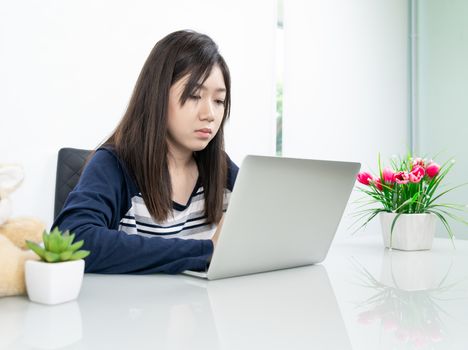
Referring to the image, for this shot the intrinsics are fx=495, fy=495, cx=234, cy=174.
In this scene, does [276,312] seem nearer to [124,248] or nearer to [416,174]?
[124,248]

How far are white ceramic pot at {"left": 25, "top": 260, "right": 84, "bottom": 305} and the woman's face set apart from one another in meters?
0.59

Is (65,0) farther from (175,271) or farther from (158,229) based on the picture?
(175,271)

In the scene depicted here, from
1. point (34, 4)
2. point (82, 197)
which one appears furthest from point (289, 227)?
point (34, 4)

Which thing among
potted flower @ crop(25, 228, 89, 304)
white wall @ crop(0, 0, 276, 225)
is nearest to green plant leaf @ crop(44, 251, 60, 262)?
potted flower @ crop(25, 228, 89, 304)

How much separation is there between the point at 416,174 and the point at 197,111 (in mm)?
571

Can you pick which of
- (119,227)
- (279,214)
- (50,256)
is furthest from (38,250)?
(119,227)

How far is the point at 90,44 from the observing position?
1913 millimetres

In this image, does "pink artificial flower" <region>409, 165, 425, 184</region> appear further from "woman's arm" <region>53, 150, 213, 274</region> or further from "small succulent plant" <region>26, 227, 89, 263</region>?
"small succulent plant" <region>26, 227, 89, 263</region>

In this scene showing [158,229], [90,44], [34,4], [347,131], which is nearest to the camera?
[158,229]

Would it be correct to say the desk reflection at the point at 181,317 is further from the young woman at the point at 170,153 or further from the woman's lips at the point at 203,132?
the woman's lips at the point at 203,132

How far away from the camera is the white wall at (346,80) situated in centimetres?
301

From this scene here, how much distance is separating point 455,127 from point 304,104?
122 centimetres

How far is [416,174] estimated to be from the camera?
1246 millimetres

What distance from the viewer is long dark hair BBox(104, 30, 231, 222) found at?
1.13 metres
